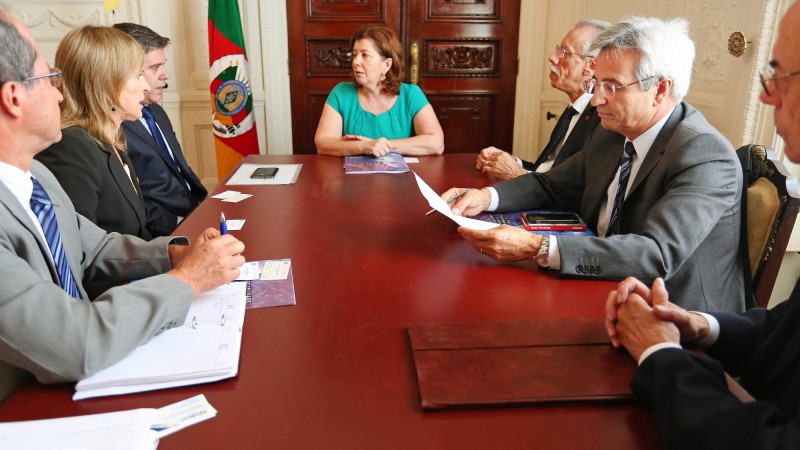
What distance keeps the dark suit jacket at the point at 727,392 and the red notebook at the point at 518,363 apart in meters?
0.07

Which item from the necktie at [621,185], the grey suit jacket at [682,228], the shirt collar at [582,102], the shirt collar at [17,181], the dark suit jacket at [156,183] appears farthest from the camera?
the shirt collar at [582,102]

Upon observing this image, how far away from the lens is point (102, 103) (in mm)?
1984

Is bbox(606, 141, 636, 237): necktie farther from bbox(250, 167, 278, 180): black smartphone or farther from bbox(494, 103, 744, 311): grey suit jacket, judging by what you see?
bbox(250, 167, 278, 180): black smartphone

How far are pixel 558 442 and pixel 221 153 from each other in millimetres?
4003

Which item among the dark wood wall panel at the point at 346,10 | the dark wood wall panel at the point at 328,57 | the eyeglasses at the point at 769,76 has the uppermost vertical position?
the dark wood wall panel at the point at 346,10

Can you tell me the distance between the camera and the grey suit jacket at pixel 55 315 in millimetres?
942

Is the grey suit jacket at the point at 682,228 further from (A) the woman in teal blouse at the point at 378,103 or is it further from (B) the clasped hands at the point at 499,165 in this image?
(A) the woman in teal blouse at the point at 378,103

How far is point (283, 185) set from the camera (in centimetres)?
245

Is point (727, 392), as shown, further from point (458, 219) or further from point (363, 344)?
point (458, 219)

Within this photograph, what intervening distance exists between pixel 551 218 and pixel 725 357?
81cm

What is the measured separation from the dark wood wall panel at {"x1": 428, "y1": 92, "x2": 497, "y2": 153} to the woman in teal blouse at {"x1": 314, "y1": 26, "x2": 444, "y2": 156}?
4.87 feet

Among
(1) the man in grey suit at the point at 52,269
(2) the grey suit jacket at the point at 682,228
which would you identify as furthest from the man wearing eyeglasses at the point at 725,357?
(1) the man in grey suit at the point at 52,269

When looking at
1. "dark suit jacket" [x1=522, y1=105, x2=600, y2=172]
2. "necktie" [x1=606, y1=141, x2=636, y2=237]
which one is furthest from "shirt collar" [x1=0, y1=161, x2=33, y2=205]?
"dark suit jacket" [x1=522, y1=105, x2=600, y2=172]

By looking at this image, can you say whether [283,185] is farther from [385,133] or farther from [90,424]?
[90,424]
